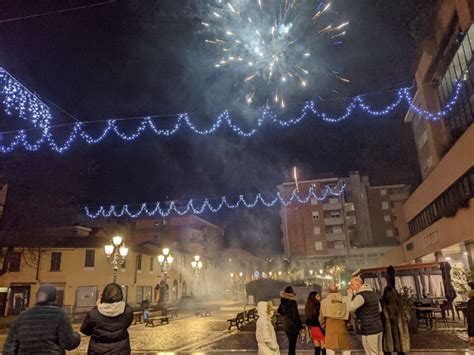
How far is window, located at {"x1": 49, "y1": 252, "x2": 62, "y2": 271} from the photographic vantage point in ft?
105

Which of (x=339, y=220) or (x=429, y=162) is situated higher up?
(x=429, y=162)

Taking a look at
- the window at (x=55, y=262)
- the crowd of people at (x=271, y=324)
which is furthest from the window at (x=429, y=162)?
the window at (x=55, y=262)

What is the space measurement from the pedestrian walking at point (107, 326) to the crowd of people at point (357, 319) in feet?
8.69

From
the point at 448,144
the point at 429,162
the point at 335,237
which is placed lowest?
the point at 335,237

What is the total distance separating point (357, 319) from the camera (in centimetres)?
712

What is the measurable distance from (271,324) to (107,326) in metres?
2.98

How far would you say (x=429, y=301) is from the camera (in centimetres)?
1556

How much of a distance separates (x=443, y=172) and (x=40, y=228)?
2471 centimetres

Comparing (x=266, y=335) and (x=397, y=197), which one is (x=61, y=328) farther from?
(x=397, y=197)

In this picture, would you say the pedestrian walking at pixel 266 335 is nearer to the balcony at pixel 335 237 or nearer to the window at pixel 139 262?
the window at pixel 139 262

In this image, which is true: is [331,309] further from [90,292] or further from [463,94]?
[90,292]

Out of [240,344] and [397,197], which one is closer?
[240,344]

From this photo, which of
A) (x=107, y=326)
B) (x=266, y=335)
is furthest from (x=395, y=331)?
(x=107, y=326)

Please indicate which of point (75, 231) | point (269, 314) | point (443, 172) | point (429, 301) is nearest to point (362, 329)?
point (269, 314)
